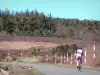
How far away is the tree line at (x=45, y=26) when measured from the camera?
404 ft

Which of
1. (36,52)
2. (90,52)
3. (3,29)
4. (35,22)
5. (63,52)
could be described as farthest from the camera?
(35,22)

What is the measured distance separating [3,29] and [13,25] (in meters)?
5.88

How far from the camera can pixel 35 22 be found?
445 ft

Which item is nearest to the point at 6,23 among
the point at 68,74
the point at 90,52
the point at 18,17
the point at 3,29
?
the point at 3,29

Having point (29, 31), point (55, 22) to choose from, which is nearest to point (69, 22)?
point (55, 22)

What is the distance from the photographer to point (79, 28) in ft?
458

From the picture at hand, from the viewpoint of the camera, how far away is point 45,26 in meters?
139

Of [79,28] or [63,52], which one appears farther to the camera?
[79,28]

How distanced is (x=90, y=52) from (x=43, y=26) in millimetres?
105250

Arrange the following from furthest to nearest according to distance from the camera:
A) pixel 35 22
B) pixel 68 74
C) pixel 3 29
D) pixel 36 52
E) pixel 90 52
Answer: pixel 35 22, pixel 3 29, pixel 36 52, pixel 90 52, pixel 68 74

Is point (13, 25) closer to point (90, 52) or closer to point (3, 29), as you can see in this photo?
point (3, 29)

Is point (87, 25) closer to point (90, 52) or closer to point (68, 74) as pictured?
point (90, 52)

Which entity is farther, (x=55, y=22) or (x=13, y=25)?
(x=55, y=22)

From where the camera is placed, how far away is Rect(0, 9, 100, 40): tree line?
12300cm
